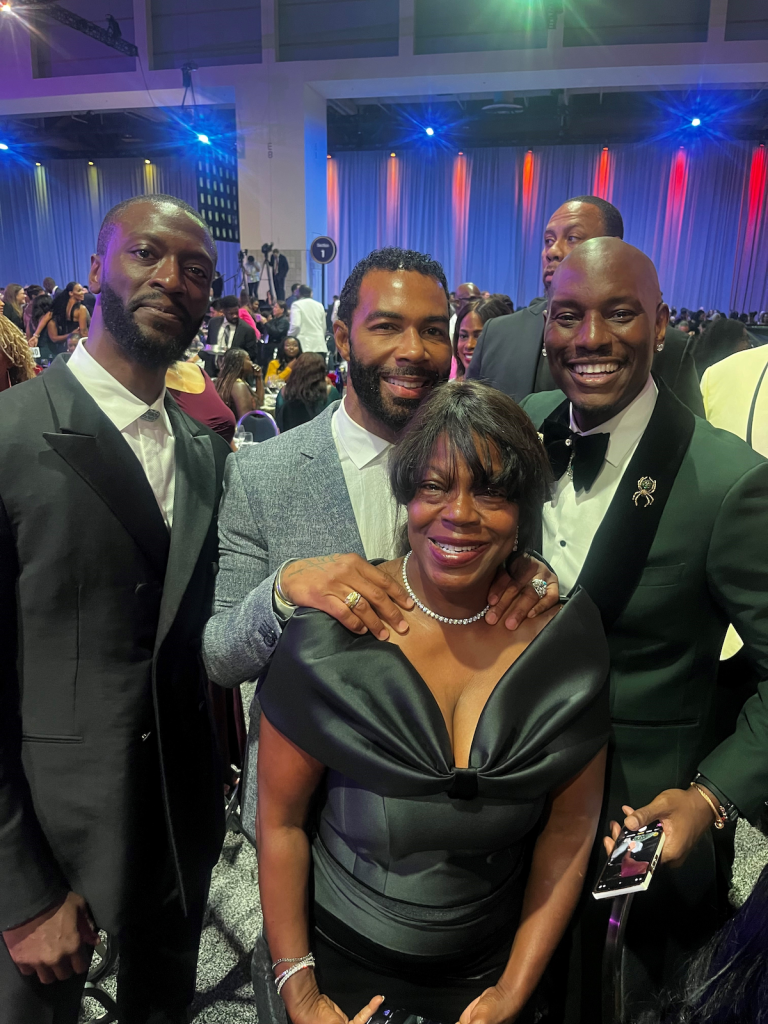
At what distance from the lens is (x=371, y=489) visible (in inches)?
55.7

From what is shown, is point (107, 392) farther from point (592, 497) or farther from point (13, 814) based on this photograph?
point (592, 497)

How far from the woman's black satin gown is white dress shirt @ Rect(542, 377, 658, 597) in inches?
8.2

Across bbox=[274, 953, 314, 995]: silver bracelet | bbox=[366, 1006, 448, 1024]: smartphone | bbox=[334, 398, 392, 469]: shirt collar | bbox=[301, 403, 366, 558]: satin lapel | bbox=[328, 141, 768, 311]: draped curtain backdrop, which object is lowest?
bbox=[366, 1006, 448, 1024]: smartphone

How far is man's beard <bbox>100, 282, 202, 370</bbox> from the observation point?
135 centimetres

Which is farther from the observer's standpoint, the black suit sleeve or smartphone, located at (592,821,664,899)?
the black suit sleeve

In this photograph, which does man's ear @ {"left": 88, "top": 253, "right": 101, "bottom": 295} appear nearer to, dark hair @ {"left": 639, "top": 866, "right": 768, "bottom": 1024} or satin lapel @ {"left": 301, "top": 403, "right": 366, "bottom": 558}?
satin lapel @ {"left": 301, "top": 403, "right": 366, "bottom": 558}

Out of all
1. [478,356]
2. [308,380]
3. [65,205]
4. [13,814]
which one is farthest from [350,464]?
[65,205]

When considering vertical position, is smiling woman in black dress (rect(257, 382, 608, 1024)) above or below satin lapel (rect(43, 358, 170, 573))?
below

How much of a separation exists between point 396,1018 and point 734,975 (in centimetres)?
60

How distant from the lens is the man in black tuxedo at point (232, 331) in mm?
8039

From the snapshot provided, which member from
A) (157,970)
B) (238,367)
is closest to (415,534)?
(157,970)

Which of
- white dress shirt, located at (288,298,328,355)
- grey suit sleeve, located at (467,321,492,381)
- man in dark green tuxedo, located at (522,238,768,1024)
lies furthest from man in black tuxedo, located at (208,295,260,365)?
man in dark green tuxedo, located at (522,238,768,1024)

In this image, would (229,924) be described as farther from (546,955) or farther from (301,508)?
(301,508)

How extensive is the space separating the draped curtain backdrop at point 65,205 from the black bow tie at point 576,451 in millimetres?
19238
